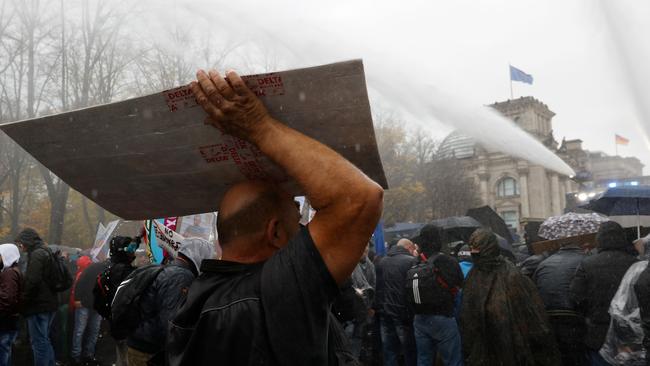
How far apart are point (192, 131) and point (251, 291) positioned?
584 mm

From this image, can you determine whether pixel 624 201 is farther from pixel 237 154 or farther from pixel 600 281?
pixel 237 154

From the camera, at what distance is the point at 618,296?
14.3ft

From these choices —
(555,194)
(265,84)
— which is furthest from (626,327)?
(555,194)

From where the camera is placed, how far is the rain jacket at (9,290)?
258 inches

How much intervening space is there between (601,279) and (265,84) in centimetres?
425

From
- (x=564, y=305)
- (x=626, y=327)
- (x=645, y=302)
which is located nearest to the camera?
(x=645, y=302)

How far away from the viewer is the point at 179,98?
1.59 metres

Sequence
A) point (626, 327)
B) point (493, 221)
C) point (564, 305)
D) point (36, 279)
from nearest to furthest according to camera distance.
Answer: point (626, 327) → point (564, 305) → point (36, 279) → point (493, 221)

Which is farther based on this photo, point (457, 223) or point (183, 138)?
point (457, 223)

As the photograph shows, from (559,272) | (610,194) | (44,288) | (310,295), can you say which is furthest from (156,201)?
(610,194)

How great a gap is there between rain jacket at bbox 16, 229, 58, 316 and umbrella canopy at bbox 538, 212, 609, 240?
675 centimetres

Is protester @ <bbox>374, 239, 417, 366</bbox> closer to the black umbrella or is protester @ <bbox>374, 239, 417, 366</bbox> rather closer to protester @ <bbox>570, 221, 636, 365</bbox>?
protester @ <bbox>570, 221, 636, 365</bbox>

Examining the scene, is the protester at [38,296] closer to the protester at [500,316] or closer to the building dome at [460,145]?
the protester at [500,316]

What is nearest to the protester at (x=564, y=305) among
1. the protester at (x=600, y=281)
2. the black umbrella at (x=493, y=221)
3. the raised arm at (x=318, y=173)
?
the protester at (x=600, y=281)
